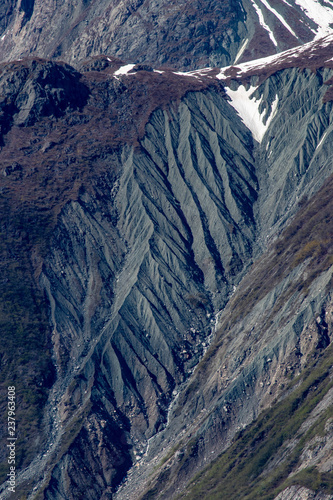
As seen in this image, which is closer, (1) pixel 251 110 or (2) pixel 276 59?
(1) pixel 251 110

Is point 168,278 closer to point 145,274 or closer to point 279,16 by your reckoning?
point 145,274

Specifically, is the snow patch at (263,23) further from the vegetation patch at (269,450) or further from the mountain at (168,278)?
the vegetation patch at (269,450)

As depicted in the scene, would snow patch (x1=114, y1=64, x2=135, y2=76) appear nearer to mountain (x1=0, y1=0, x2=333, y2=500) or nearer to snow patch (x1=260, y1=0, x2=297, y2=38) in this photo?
mountain (x1=0, y1=0, x2=333, y2=500)

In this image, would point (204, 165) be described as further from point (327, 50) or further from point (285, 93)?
point (327, 50)

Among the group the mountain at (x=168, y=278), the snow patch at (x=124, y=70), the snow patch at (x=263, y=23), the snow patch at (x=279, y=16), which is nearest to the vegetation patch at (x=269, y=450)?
the mountain at (x=168, y=278)

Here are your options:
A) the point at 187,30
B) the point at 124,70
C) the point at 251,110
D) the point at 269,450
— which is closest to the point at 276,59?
the point at 251,110

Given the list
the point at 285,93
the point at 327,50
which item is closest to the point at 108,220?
the point at 285,93
